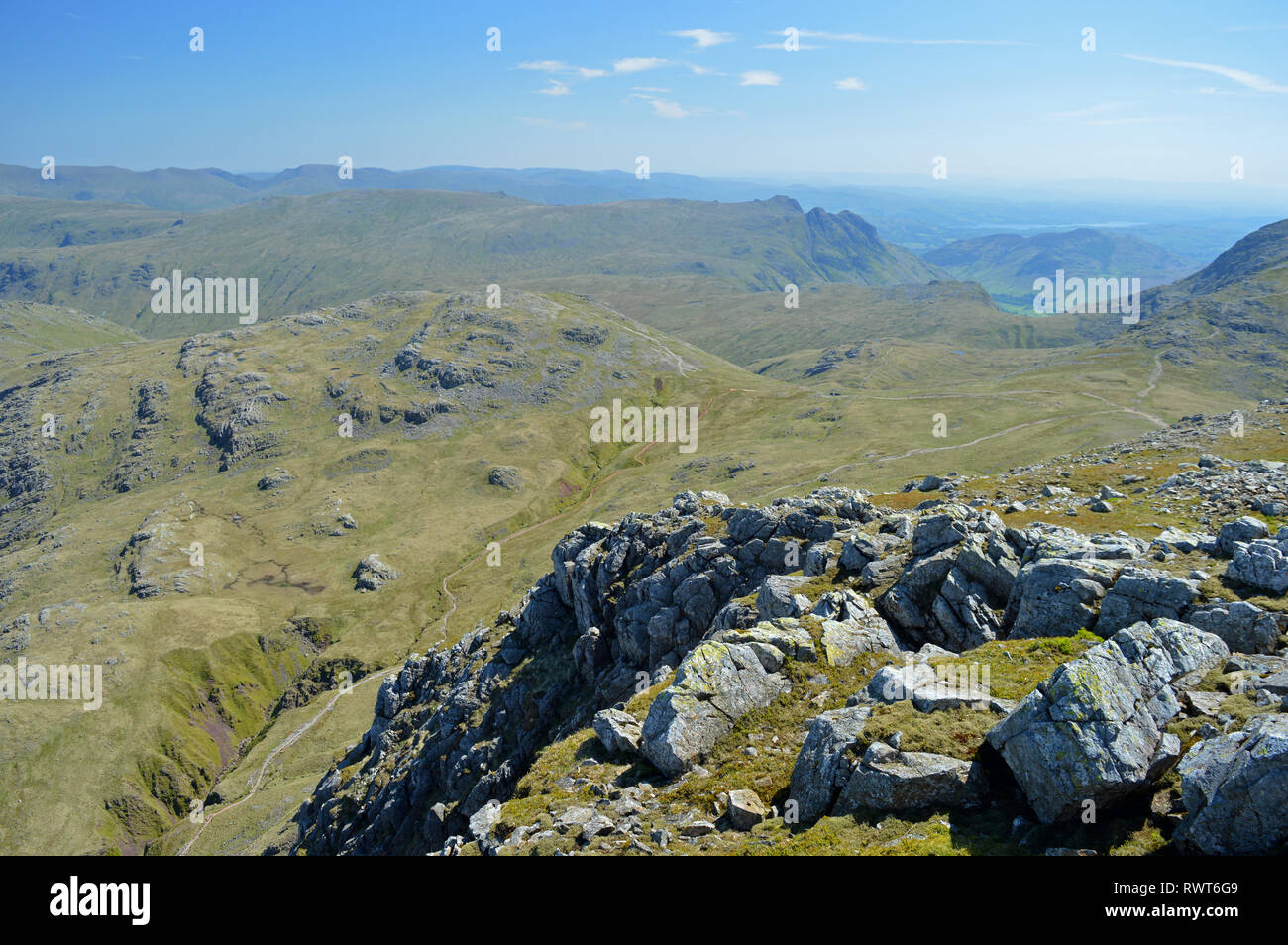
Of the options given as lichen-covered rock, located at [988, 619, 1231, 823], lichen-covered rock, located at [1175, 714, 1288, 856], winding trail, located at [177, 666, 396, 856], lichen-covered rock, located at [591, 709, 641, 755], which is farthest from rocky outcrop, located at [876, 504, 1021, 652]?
winding trail, located at [177, 666, 396, 856]

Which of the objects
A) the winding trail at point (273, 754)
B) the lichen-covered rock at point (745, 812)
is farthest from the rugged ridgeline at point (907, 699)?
the winding trail at point (273, 754)

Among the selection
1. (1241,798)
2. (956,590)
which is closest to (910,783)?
(1241,798)

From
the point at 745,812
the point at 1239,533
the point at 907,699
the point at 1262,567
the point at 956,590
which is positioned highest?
the point at 1239,533

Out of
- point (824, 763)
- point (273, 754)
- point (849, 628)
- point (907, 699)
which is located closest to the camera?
point (824, 763)

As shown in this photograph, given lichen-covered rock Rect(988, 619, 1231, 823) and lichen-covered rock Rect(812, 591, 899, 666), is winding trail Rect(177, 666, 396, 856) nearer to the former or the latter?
lichen-covered rock Rect(812, 591, 899, 666)

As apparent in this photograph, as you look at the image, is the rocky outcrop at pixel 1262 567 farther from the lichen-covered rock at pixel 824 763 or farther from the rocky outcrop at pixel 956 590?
the lichen-covered rock at pixel 824 763

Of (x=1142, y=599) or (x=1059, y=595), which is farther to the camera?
(x=1059, y=595)

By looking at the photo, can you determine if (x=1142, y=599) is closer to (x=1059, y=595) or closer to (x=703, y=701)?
(x=1059, y=595)
